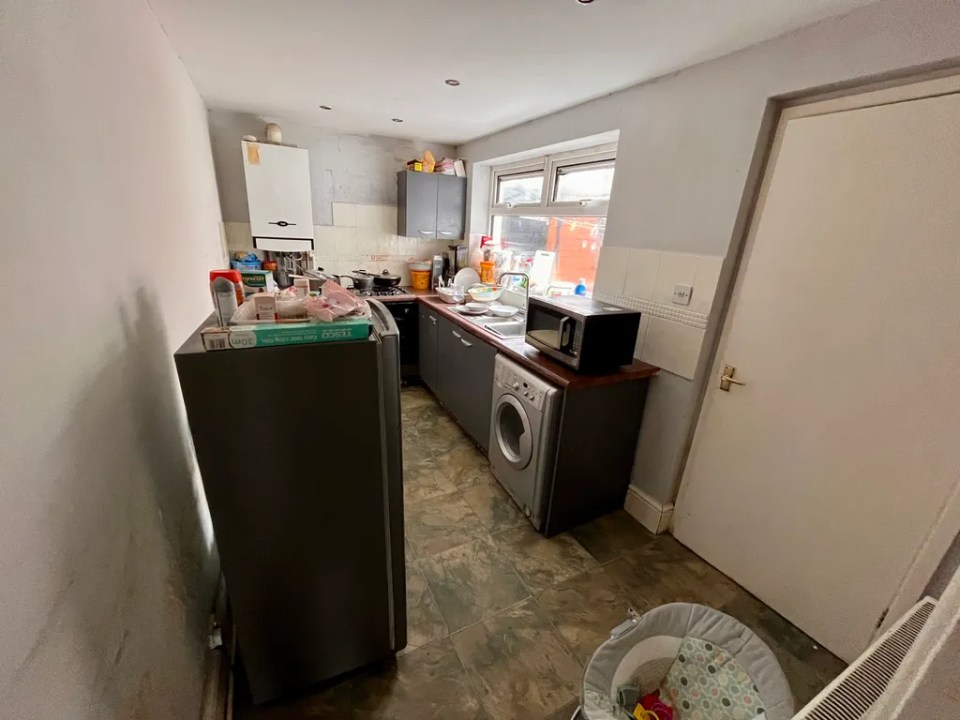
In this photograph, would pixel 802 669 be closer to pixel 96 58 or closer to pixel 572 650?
pixel 572 650

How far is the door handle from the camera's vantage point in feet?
5.30

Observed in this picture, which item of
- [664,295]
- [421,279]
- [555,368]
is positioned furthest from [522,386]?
[421,279]

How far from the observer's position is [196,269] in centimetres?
184

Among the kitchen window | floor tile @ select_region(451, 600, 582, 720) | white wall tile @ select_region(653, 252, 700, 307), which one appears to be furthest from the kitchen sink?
floor tile @ select_region(451, 600, 582, 720)

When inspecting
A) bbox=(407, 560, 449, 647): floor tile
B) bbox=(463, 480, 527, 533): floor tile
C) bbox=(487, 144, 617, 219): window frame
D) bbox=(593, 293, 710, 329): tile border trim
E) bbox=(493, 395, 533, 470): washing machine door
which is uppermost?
bbox=(487, 144, 617, 219): window frame

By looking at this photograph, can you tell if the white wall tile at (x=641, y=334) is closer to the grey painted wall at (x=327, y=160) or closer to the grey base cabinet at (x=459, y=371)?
the grey base cabinet at (x=459, y=371)

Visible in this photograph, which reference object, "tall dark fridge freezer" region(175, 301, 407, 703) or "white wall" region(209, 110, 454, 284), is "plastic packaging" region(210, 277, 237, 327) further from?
"white wall" region(209, 110, 454, 284)

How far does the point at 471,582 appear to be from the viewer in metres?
1.66

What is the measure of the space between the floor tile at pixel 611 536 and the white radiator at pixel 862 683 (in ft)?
3.59

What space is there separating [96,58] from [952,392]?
7.84ft

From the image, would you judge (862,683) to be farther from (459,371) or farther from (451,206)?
(451,206)

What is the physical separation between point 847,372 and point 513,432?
1394 mm

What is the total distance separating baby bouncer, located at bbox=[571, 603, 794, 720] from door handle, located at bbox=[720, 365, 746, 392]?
2.92 feet

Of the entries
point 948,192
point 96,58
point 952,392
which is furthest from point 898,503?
point 96,58
